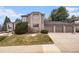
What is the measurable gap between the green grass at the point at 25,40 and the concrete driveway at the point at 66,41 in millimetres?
90

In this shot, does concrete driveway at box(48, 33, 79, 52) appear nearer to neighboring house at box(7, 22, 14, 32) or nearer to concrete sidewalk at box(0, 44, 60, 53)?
concrete sidewalk at box(0, 44, 60, 53)

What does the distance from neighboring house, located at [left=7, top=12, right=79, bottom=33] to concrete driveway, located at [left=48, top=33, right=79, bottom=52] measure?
60 millimetres

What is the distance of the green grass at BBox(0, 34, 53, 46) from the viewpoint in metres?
2.95

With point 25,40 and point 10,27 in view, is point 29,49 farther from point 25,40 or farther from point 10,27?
point 10,27

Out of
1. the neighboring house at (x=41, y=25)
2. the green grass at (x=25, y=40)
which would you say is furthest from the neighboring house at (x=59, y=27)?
the green grass at (x=25, y=40)

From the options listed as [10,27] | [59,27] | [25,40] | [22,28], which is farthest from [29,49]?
[59,27]

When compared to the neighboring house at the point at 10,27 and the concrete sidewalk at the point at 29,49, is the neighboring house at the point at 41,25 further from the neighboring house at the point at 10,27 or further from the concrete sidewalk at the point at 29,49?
the concrete sidewalk at the point at 29,49

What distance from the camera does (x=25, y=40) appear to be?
2.96 meters

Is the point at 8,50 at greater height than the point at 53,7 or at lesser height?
lesser
